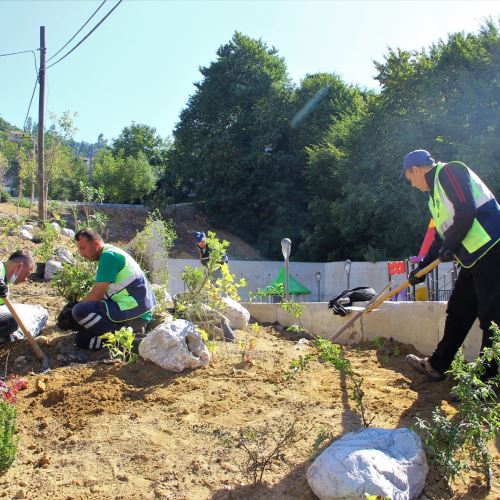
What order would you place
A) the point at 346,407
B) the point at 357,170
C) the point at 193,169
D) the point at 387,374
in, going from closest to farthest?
the point at 346,407
the point at 387,374
the point at 357,170
the point at 193,169

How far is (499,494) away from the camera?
2.23 m

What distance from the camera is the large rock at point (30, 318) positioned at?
466 cm

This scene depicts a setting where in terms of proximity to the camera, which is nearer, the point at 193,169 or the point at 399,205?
the point at 399,205

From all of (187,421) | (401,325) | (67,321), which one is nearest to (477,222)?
(401,325)

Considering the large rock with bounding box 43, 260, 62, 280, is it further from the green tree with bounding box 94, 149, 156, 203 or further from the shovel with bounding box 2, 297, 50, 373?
the green tree with bounding box 94, 149, 156, 203

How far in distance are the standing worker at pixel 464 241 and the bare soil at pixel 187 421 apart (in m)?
0.34

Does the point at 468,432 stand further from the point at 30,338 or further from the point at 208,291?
the point at 30,338

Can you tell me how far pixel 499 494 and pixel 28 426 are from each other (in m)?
2.37

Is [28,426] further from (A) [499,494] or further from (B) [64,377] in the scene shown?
(A) [499,494]

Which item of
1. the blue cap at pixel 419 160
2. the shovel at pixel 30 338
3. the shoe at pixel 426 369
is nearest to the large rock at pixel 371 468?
the shoe at pixel 426 369

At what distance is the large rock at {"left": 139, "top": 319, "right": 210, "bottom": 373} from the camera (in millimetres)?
3697

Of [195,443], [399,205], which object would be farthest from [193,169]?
[195,443]

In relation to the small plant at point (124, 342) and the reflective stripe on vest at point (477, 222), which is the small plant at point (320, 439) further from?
the small plant at point (124, 342)

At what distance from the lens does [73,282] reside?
219 inches
